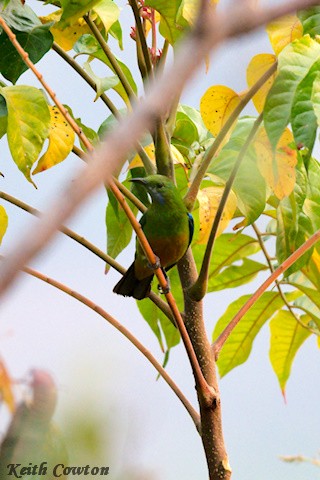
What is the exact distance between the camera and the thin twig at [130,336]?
130cm

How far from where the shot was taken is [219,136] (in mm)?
1311

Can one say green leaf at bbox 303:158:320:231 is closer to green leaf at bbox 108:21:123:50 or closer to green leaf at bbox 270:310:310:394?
green leaf at bbox 270:310:310:394

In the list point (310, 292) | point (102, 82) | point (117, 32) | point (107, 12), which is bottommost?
point (310, 292)

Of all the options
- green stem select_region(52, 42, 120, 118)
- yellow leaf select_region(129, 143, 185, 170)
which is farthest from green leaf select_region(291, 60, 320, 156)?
green stem select_region(52, 42, 120, 118)

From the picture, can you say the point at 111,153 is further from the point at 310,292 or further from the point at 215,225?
the point at 310,292

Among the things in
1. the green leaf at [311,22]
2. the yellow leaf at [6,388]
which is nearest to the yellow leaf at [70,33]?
the green leaf at [311,22]

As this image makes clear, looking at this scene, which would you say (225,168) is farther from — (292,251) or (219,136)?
(292,251)

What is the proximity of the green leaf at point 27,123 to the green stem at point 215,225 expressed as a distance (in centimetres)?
33

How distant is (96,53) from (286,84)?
55 cm

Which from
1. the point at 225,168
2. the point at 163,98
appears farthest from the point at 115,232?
the point at 163,98

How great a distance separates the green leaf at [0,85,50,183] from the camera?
1261 mm

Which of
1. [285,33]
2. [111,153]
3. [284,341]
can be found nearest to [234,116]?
[285,33]

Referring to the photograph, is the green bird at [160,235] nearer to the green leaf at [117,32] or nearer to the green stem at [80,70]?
the green stem at [80,70]

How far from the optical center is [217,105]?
141 centimetres
